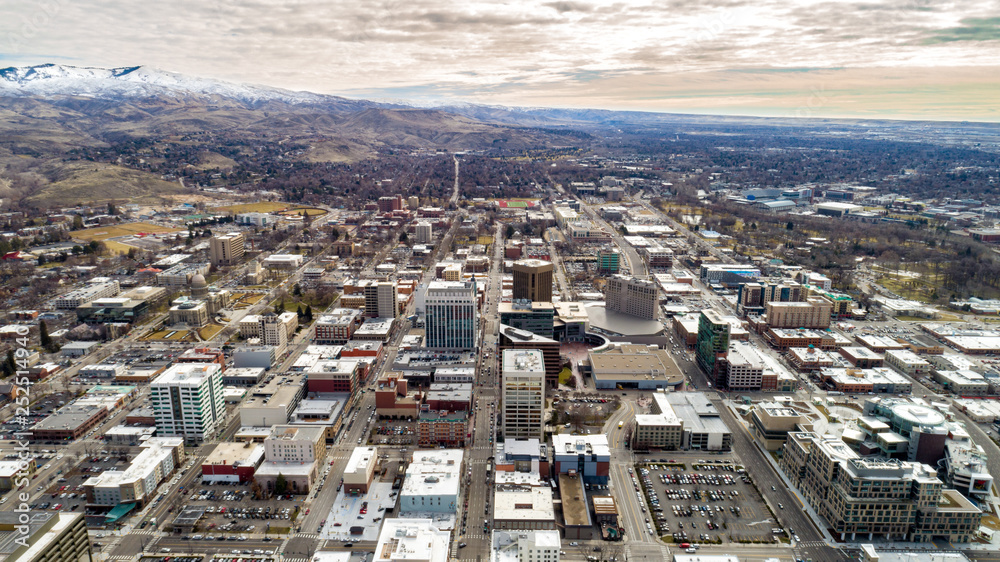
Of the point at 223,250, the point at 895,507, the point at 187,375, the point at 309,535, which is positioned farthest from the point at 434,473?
the point at 223,250

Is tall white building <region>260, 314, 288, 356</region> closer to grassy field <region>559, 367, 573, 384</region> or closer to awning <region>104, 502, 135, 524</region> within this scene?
awning <region>104, 502, 135, 524</region>

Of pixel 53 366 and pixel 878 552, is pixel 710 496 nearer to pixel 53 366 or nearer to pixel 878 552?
pixel 878 552

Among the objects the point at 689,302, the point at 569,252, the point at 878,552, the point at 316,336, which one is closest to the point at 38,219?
the point at 316,336

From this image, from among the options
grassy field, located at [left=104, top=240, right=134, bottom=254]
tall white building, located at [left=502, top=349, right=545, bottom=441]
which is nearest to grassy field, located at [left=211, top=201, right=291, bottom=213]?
grassy field, located at [left=104, top=240, right=134, bottom=254]

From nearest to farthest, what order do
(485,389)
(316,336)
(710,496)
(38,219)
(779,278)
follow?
(710,496) < (485,389) < (316,336) < (779,278) < (38,219)

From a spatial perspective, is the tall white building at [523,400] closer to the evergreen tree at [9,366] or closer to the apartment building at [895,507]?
the apartment building at [895,507]
